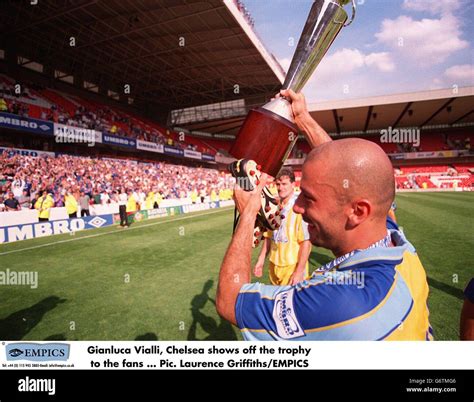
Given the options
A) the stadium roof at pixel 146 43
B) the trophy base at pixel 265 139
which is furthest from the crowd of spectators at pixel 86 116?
the trophy base at pixel 265 139

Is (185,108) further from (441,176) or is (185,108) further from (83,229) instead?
(441,176)

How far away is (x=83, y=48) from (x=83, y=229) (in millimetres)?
14894

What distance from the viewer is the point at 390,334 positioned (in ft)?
3.13

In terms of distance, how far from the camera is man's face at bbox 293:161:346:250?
1.07 meters

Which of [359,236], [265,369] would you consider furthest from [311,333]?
[265,369]

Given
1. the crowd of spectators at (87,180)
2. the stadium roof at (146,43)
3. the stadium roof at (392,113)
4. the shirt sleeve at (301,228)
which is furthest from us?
the stadium roof at (392,113)

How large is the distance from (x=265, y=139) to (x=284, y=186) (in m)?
2.28

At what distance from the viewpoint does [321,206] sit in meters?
1.10

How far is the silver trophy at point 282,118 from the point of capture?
1.23 m

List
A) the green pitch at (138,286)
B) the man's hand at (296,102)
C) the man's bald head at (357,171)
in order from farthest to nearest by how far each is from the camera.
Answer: the green pitch at (138,286) < the man's hand at (296,102) < the man's bald head at (357,171)

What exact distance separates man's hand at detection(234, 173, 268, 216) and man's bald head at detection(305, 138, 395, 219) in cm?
24

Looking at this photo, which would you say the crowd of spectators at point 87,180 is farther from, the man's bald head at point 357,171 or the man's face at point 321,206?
the man's bald head at point 357,171
